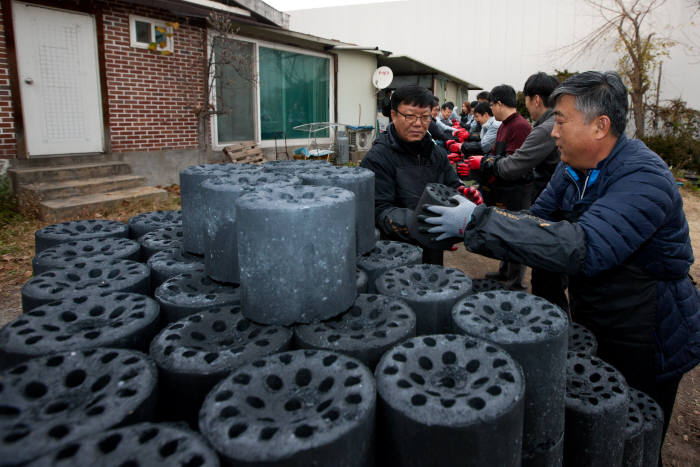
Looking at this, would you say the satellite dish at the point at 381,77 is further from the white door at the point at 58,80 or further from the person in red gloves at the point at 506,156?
the person in red gloves at the point at 506,156

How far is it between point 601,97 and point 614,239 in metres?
0.66

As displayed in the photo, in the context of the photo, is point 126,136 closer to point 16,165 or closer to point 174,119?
point 174,119

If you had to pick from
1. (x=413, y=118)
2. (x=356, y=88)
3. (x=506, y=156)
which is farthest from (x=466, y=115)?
(x=413, y=118)

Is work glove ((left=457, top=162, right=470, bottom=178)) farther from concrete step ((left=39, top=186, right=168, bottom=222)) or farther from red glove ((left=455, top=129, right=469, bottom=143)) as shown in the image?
concrete step ((left=39, top=186, right=168, bottom=222))

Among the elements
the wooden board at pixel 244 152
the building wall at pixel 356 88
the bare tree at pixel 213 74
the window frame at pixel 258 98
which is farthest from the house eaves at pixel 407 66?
the wooden board at pixel 244 152

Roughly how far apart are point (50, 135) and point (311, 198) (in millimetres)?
7671

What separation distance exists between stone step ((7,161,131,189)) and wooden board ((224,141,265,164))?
2.31m

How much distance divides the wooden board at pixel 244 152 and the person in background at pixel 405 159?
7134 millimetres

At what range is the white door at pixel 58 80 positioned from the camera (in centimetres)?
701

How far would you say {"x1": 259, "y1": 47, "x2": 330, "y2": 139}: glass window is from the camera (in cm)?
1137

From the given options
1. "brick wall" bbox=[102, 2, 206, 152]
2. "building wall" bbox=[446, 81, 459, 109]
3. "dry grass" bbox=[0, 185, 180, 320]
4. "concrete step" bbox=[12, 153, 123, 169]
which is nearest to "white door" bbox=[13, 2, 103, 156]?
"concrete step" bbox=[12, 153, 123, 169]

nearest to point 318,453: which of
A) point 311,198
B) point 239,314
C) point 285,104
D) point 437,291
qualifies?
point 239,314

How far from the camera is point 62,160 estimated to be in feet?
24.5

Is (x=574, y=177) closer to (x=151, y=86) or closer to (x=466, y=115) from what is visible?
(x=151, y=86)
